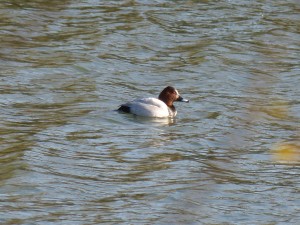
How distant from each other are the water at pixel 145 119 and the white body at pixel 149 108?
11 cm

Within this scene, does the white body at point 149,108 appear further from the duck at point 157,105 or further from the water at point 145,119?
the water at point 145,119

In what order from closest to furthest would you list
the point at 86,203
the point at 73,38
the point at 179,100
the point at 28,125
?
the point at 86,203, the point at 28,125, the point at 179,100, the point at 73,38

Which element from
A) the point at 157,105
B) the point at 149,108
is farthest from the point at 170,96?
the point at 149,108

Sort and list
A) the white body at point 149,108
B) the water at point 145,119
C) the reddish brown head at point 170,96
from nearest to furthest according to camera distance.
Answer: the water at point 145,119, the white body at point 149,108, the reddish brown head at point 170,96

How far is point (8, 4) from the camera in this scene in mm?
18625

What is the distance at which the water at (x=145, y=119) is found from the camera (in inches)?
330

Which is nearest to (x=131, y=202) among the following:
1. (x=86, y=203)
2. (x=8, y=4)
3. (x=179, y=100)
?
(x=86, y=203)

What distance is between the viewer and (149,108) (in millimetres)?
13289

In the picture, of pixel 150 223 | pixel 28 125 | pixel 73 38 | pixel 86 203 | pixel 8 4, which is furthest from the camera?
pixel 8 4

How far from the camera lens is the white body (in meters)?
13.1

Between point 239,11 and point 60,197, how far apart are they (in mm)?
10989

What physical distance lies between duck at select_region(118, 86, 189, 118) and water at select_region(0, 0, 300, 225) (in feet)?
0.36

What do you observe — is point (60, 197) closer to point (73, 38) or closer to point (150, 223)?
point (150, 223)

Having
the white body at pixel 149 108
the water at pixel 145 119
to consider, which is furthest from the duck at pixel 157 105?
the water at pixel 145 119
